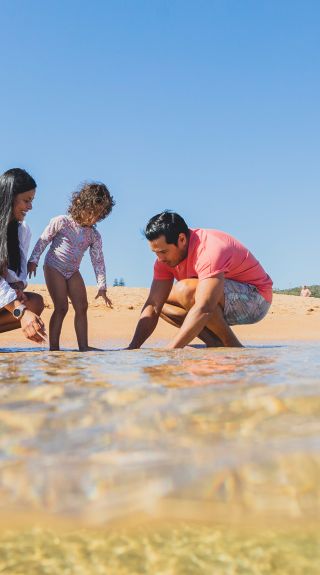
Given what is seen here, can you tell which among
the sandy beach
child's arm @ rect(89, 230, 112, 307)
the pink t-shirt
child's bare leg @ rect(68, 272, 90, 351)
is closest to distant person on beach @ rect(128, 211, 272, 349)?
the pink t-shirt

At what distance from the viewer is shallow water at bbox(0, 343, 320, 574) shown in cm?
98

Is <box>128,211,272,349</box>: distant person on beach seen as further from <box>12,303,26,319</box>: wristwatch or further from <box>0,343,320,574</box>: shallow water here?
<box>0,343,320,574</box>: shallow water

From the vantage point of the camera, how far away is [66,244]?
18.2 ft

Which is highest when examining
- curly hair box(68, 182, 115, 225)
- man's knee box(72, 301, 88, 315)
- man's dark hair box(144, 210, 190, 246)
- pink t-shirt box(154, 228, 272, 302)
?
curly hair box(68, 182, 115, 225)

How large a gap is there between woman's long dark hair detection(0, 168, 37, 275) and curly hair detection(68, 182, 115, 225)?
1.02 meters

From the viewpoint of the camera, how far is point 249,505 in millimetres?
1013

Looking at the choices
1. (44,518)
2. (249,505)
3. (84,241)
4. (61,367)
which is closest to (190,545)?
(249,505)

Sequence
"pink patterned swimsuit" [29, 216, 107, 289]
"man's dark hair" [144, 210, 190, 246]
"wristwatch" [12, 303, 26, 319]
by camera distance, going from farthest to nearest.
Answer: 1. "pink patterned swimsuit" [29, 216, 107, 289]
2. "man's dark hair" [144, 210, 190, 246]
3. "wristwatch" [12, 303, 26, 319]

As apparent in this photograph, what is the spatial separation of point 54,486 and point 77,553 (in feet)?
0.74

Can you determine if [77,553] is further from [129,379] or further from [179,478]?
[129,379]

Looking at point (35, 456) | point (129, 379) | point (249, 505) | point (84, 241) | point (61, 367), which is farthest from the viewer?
point (84, 241)

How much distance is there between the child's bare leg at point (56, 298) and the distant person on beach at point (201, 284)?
0.82 m

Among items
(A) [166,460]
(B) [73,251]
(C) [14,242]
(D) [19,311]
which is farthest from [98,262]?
(A) [166,460]

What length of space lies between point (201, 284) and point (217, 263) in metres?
0.20
